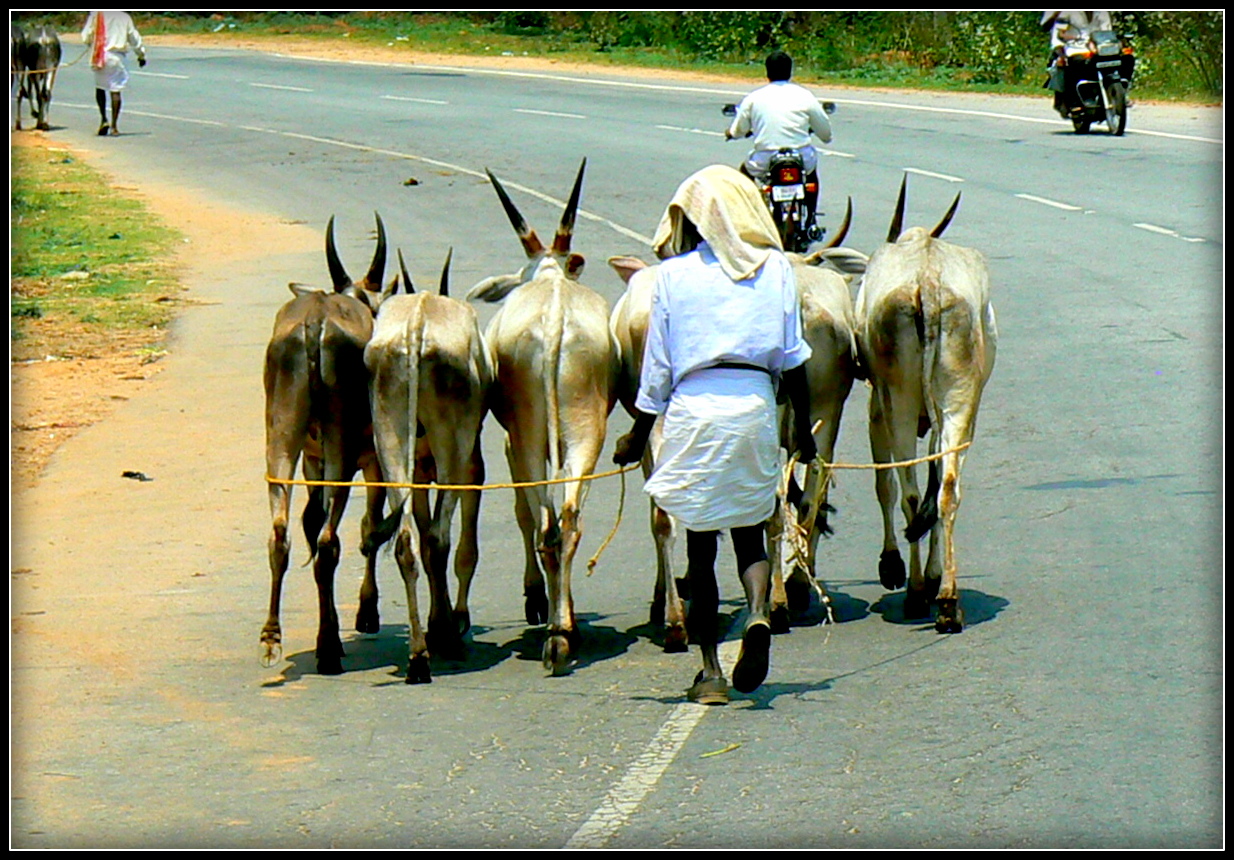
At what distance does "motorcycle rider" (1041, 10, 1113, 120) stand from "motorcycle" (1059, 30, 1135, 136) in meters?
0.02

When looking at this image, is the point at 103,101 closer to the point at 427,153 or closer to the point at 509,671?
the point at 427,153

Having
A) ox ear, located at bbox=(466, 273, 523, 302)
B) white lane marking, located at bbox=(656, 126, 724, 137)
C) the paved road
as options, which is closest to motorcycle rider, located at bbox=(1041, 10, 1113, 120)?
white lane marking, located at bbox=(656, 126, 724, 137)

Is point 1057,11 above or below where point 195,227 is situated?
above

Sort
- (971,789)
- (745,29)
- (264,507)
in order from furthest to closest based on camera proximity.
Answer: (745,29)
(264,507)
(971,789)

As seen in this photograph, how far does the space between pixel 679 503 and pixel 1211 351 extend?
7531 millimetres

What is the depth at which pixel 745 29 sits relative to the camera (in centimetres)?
3956

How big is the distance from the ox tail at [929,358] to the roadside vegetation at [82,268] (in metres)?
8.37

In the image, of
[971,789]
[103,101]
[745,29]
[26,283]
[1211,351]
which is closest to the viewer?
[971,789]

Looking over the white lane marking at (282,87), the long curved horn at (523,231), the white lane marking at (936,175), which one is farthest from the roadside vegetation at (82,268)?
the white lane marking at (282,87)

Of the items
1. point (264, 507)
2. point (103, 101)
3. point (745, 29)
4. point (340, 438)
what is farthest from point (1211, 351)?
point (745, 29)

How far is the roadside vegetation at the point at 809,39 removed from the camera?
31.7 meters

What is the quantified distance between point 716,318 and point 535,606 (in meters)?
2.22

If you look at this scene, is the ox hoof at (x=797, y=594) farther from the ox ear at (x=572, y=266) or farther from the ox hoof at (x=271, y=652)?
the ox hoof at (x=271, y=652)

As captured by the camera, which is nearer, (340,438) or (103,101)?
(340,438)
